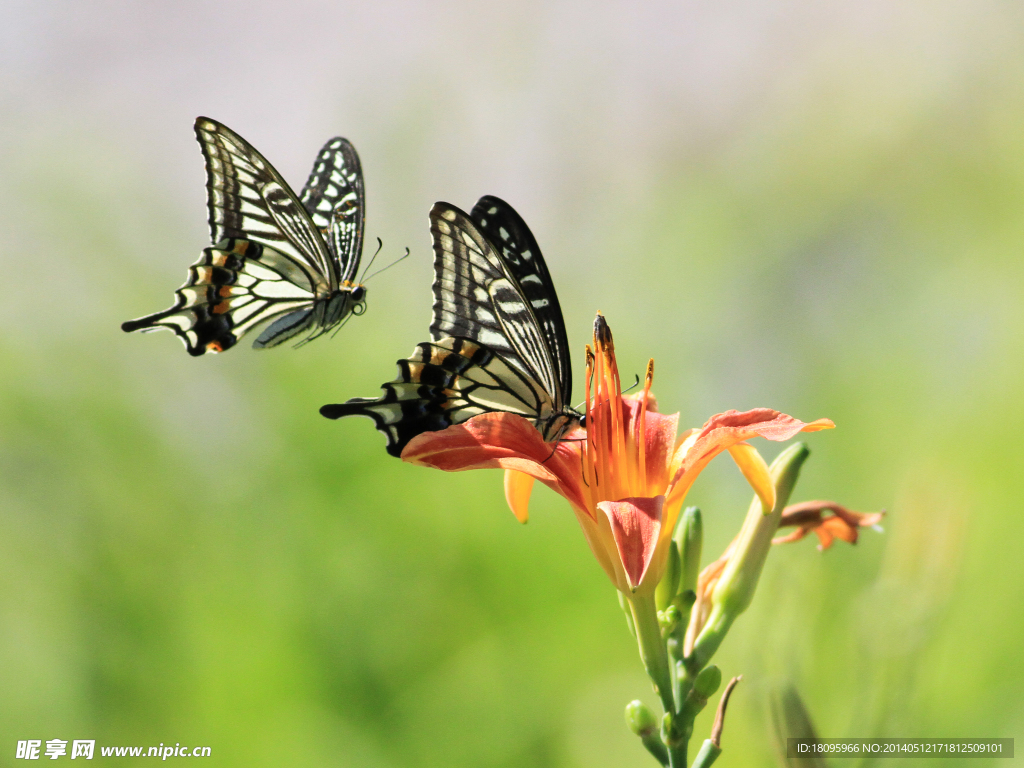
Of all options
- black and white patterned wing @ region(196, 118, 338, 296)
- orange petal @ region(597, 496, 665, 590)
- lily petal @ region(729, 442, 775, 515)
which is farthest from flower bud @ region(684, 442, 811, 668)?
black and white patterned wing @ region(196, 118, 338, 296)

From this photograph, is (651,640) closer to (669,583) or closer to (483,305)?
(669,583)

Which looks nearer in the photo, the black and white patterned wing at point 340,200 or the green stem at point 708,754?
the green stem at point 708,754

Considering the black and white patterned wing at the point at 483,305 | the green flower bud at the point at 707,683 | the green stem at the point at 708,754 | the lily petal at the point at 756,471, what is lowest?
the green stem at the point at 708,754

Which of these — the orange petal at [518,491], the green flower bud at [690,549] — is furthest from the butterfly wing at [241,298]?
the green flower bud at [690,549]

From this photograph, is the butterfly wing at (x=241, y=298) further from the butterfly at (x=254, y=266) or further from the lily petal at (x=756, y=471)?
the lily petal at (x=756, y=471)

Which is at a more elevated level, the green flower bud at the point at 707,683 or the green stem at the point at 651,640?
the green stem at the point at 651,640
